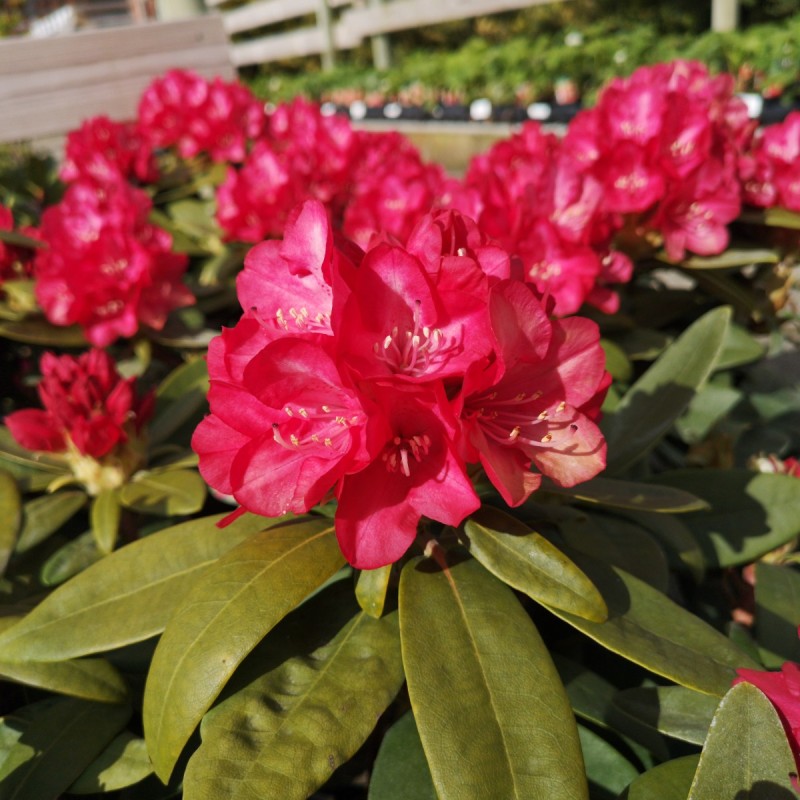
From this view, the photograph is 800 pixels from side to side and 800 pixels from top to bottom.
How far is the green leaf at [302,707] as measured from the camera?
0.75 meters

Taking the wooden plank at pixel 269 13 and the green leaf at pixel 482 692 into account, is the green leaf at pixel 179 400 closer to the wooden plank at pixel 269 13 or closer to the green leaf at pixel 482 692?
the green leaf at pixel 482 692

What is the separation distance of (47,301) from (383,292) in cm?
115

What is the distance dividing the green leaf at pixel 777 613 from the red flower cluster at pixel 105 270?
1.22 m

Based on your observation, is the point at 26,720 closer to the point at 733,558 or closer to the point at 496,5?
the point at 733,558

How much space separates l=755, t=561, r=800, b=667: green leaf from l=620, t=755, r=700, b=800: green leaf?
11.3 inches

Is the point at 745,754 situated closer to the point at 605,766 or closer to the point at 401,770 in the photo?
the point at 605,766

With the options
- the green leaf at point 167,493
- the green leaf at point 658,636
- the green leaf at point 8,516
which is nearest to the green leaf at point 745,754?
the green leaf at point 658,636

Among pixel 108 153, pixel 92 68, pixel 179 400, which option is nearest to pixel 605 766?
pixel 179 400

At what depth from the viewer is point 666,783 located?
81 cm

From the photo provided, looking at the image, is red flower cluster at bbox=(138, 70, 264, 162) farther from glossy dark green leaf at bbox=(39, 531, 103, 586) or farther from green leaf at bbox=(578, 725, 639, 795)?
green leaf at bbox=(578, 725, 639, 795)

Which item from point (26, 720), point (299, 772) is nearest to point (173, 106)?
point (26, 720)

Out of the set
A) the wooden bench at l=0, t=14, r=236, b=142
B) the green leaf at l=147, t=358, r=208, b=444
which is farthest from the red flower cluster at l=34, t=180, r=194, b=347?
the wooden bench at l=0, t=14, r=236, b=142

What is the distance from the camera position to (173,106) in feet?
8.80

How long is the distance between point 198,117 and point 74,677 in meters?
2.14
